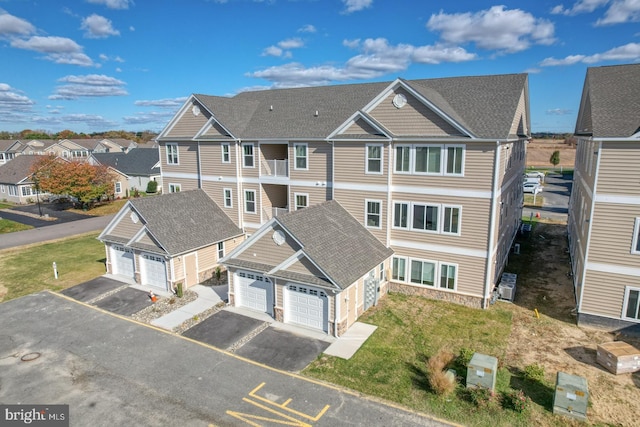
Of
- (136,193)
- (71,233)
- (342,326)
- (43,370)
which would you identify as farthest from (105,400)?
(136,193)

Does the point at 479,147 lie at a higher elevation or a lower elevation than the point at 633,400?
higher

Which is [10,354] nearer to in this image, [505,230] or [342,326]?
[342,326]

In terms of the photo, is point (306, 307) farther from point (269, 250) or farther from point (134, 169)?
point (134, 169)

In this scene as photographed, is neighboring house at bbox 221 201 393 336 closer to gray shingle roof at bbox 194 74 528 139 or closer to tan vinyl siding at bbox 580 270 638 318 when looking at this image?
gray shingle roof at bbox 194 74 528 139

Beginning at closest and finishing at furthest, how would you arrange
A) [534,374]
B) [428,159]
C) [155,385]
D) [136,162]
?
[534,374] < [155,385] < [428,159] < [136,162]

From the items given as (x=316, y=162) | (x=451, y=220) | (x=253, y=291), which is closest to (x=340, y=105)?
(x=316, y=162)

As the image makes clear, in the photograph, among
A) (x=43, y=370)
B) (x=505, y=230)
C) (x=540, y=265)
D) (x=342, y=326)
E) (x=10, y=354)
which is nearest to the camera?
(x=43, y=370)
